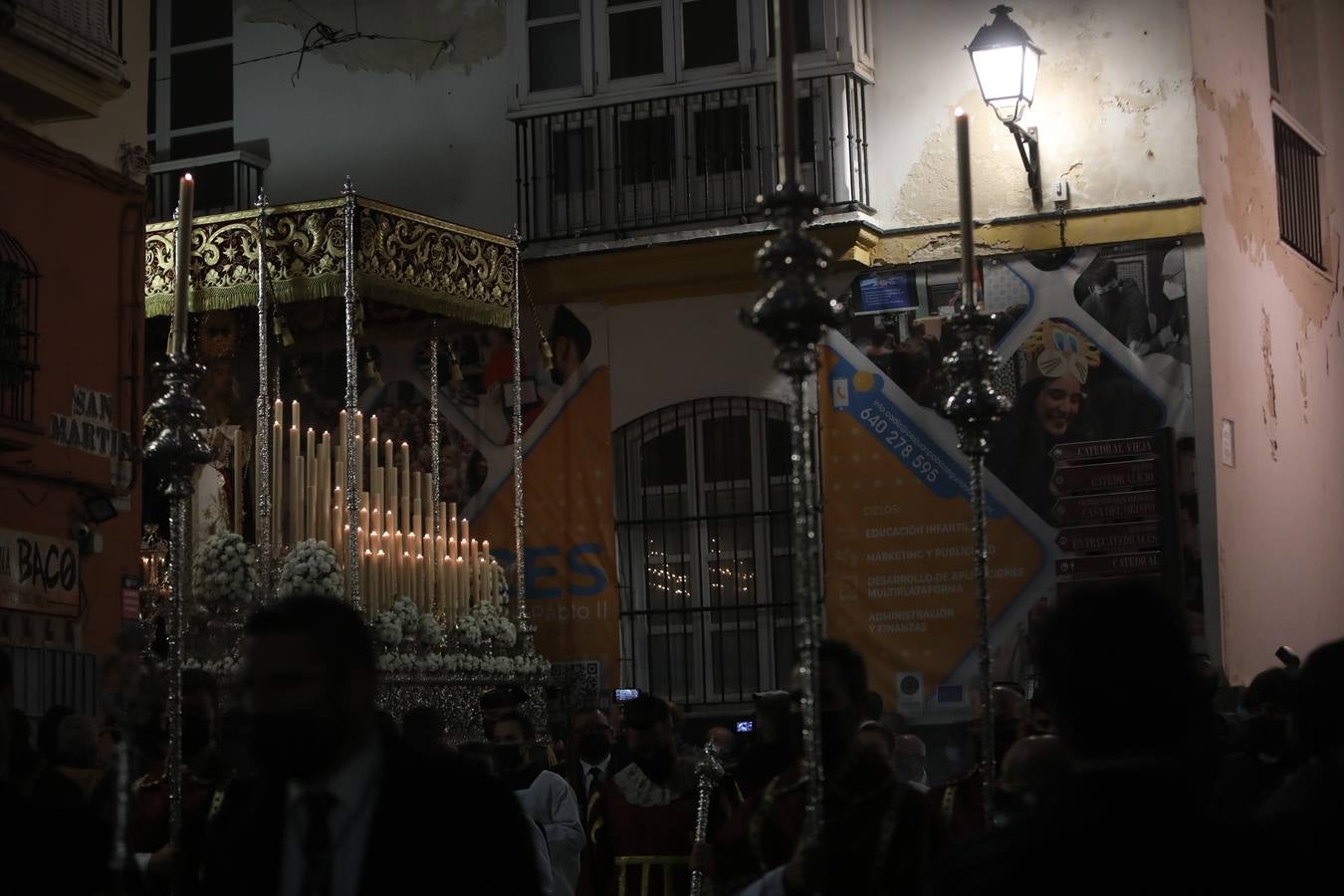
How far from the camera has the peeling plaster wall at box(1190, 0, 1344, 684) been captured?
14.5 meters

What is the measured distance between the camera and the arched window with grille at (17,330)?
38.4ft

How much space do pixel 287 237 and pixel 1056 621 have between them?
38.9 feet

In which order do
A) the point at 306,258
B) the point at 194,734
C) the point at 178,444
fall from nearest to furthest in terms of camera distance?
1. the point at 178,444
2. the point at 194,734
3. the point at 306,258

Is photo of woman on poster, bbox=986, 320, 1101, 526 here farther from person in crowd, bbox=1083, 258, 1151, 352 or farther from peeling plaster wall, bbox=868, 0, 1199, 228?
peeling plaster wall, bbox=868, 0, 1199, 228

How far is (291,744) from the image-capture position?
138 inches

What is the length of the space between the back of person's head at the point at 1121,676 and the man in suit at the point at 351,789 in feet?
3.57

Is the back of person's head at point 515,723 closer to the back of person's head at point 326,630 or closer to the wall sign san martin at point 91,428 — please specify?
the wall sign san martin at point 91,428

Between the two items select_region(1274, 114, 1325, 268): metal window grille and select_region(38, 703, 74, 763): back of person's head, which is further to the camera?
select_region(1274, 114, 1325, 268): metal window grille

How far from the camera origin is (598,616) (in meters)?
15.5

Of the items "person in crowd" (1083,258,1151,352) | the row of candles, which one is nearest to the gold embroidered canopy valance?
the row of candles

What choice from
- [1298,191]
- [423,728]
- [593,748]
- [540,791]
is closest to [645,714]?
[423,728]

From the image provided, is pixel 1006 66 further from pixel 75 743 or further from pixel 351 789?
pixel 351 789

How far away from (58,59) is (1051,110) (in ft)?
22.4

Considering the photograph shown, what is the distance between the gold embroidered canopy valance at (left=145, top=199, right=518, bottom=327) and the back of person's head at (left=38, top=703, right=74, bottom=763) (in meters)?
6.44
